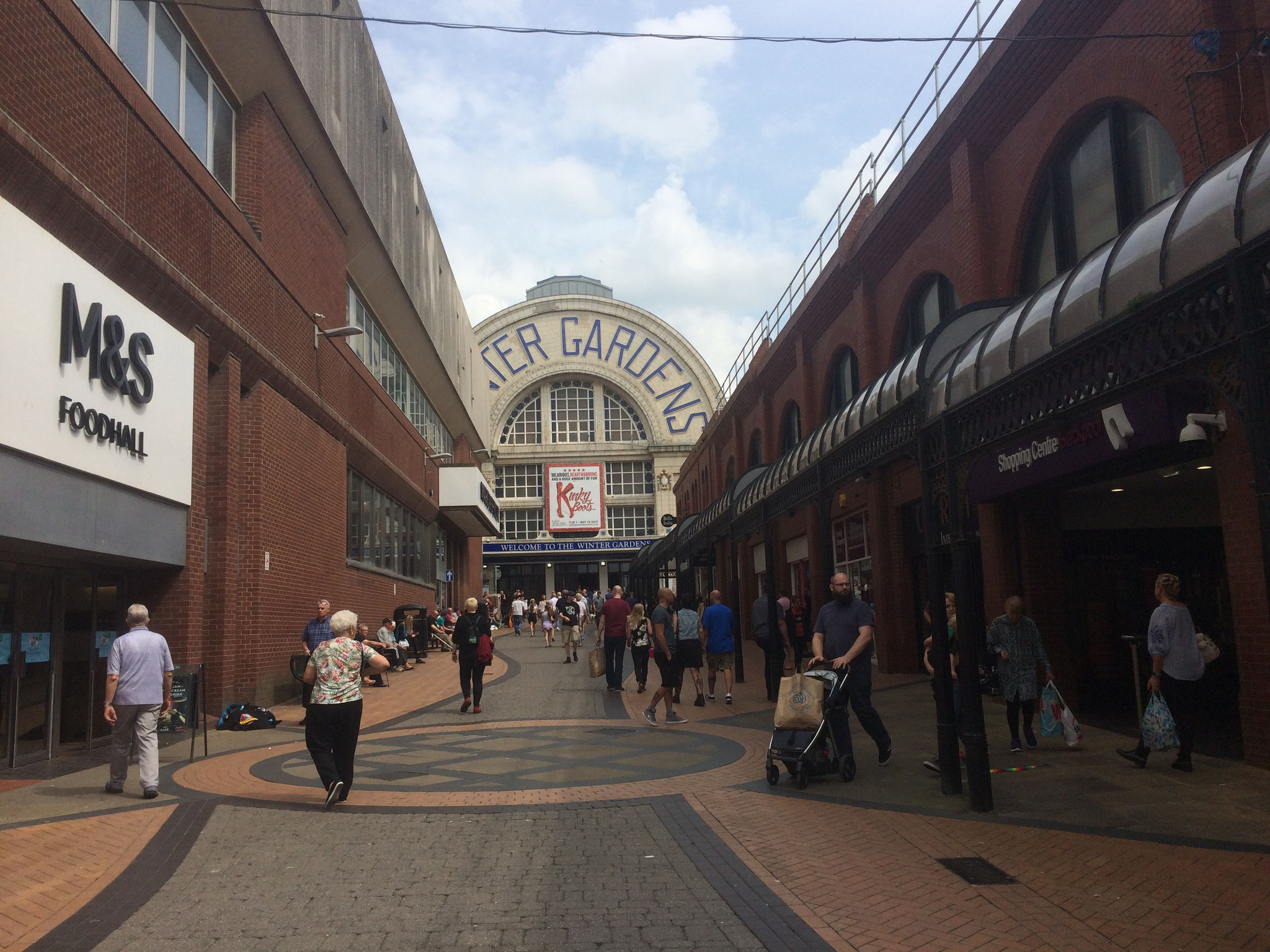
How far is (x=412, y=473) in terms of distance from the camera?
102ft

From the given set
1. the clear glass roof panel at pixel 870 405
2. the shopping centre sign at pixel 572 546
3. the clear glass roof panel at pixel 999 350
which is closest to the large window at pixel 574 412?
the shopping centre sign at pixel 572 546

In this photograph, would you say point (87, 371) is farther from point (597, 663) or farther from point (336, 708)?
point (597, 663)

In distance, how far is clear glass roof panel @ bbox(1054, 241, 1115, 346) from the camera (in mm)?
7055

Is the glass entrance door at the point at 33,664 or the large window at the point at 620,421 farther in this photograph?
the large window at the point at 620,421

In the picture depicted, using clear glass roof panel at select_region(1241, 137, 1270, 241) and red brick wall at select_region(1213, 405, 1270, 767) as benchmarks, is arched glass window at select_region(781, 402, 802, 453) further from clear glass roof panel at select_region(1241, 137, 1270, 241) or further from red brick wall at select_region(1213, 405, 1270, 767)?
clear glass roof panel at select_region(1241, 137, 1270, 241)

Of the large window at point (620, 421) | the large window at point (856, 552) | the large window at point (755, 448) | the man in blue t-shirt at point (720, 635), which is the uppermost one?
the large window at point (620, 421)

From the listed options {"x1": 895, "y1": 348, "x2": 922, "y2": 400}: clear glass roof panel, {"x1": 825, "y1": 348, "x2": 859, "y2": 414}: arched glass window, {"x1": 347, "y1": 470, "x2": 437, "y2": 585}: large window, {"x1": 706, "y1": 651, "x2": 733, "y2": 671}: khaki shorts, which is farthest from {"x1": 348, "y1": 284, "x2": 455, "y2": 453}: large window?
{"x1": 895, "y1": 348, "x2": 922, "y2": 400}: clear glass roof panel

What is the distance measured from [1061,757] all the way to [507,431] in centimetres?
6056

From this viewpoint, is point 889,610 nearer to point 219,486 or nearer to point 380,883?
point 219,486

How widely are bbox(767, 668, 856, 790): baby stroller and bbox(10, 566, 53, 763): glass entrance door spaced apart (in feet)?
24.1

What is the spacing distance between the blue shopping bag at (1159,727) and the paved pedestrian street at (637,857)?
262mm

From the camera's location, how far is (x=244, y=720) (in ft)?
44.4

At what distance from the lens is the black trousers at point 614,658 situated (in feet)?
56.4

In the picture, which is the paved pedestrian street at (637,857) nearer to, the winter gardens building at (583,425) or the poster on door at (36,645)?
the poster on door at (36,645)
